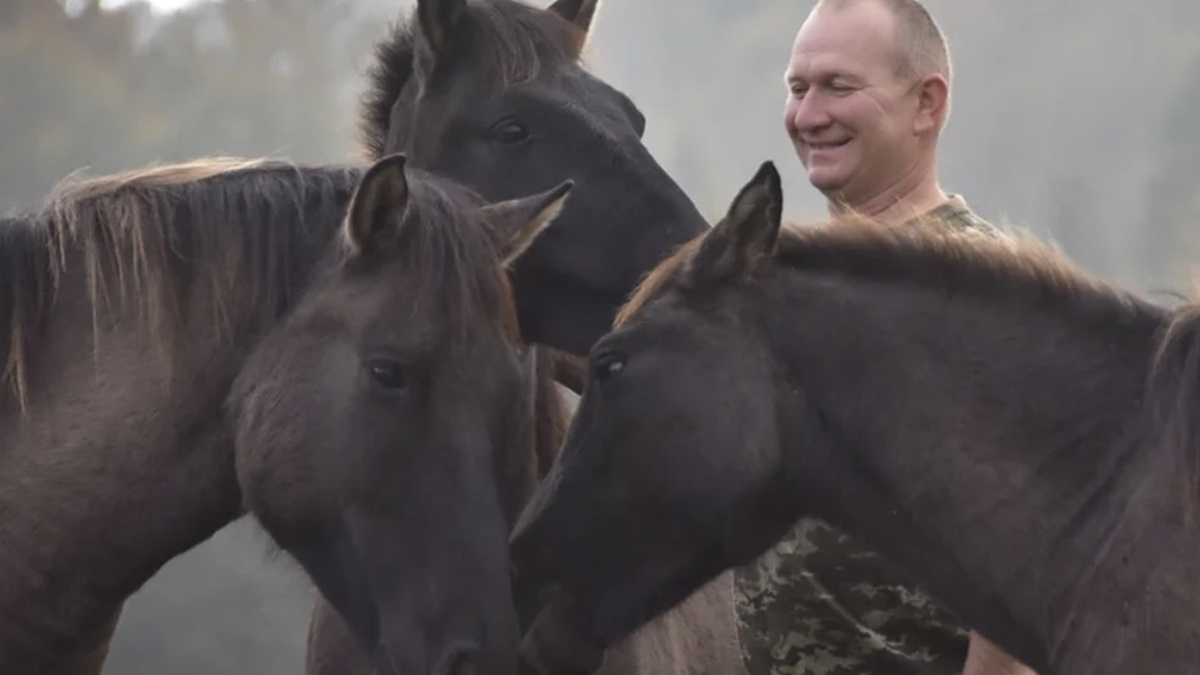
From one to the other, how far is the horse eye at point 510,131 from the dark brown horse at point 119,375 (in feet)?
3.44

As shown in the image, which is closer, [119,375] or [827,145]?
[119,375]

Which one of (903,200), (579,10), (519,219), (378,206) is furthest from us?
(579,10)

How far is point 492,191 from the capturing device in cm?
550

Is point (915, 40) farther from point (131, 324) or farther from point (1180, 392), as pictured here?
point (131, 324)

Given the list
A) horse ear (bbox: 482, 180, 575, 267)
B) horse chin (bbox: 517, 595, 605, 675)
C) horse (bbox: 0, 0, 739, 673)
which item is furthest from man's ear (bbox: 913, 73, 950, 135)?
horse chin (bbox: 517, 595, 605, 675)

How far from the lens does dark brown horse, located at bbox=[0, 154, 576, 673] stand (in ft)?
14.0

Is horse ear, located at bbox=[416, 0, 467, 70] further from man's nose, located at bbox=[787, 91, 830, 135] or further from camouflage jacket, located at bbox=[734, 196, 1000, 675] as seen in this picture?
camouflage jacket, located at bbox=[734, 196, 1000, 675]

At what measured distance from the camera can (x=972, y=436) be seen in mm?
3910

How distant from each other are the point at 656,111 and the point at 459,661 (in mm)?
60202

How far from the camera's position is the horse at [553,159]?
5.30 metres

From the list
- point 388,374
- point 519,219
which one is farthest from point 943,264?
point 388,374

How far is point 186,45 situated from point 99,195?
2348cm

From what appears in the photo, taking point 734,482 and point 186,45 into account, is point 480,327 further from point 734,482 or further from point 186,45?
point 186,45

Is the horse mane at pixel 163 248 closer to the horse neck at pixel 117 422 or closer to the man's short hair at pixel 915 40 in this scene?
the horse neck at pixel 117 422
